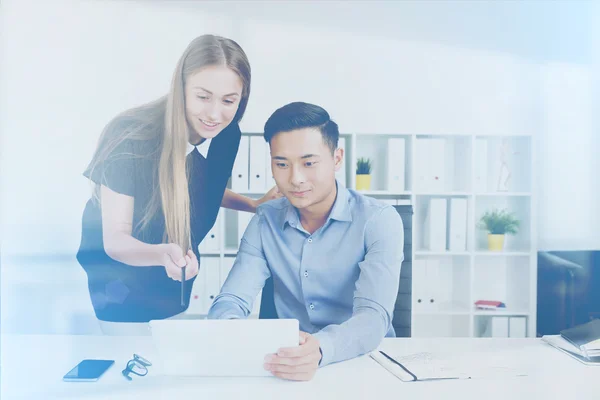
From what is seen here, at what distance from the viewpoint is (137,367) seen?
5.72 ft

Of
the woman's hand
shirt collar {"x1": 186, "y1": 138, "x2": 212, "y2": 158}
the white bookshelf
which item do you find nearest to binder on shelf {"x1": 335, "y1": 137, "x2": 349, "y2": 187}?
the white bookshelf

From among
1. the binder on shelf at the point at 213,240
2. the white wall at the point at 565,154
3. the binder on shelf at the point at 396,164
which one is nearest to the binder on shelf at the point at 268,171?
the binder on shelf at the point at 213,240

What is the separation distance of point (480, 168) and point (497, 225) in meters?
0.25

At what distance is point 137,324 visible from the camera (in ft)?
7.67

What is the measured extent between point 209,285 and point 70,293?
58 centimetres

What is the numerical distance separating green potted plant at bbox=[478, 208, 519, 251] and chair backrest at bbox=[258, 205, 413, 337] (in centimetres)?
33

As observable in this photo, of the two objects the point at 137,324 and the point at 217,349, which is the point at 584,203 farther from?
the point at 137,324

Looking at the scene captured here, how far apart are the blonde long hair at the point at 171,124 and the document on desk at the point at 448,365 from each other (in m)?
1.04

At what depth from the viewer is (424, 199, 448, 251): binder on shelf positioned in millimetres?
2352

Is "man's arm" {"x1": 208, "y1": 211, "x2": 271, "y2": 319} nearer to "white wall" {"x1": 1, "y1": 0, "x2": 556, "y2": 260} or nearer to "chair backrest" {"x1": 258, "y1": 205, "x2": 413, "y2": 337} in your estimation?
"chair backrest" {"x1": 258, "y1": 205, "x2": 413, "y2": 337}

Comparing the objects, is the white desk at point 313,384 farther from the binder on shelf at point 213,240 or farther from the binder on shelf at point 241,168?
the binder on shelf at point 241,168

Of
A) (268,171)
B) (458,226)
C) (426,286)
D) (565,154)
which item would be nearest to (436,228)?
(458,226)

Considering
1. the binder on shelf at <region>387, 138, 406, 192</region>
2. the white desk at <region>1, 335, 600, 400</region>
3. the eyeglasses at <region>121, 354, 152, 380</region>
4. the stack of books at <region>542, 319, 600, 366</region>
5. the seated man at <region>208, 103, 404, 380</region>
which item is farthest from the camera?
the binder on shelf at <region>387, 138, 406, 192</region>

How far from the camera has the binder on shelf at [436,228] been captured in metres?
2.35
